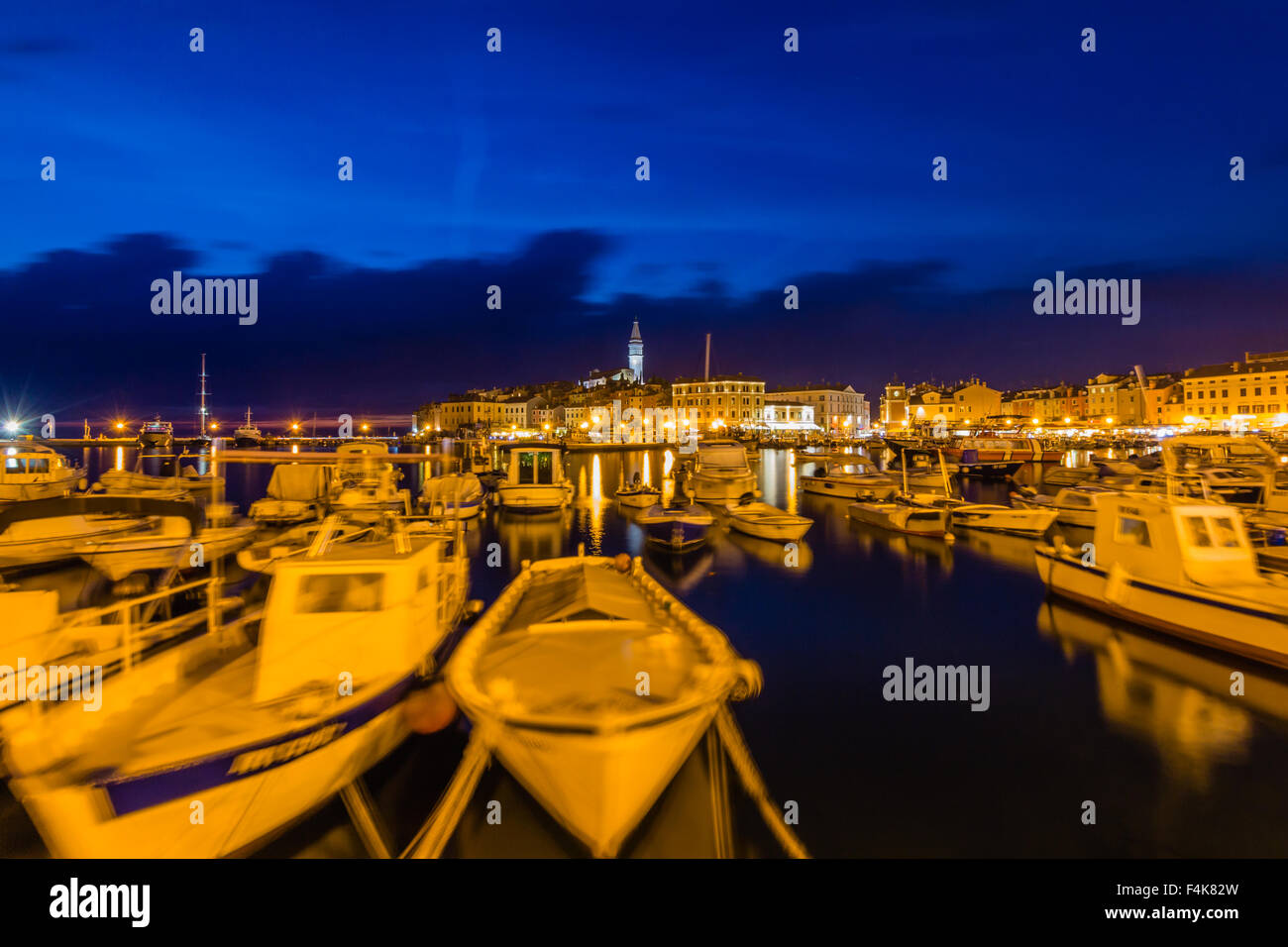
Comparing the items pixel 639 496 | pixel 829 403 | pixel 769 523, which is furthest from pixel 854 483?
pixel 829 403

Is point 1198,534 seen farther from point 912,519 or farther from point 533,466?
point 533,466

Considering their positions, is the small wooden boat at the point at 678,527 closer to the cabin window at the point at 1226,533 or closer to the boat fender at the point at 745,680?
the cabin window at the point at 1226,533

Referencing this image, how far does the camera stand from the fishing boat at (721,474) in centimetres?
3161

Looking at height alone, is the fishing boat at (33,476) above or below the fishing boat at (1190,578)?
above

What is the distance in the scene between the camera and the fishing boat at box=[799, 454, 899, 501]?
3325 cm

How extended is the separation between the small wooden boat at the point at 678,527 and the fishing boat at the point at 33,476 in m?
22.8

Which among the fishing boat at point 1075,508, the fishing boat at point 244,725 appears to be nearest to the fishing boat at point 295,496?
the fishing boat at point 244,725

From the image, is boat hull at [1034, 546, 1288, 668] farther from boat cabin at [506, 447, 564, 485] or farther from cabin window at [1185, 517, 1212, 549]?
boat cabin at [506, 447, 564, 485]

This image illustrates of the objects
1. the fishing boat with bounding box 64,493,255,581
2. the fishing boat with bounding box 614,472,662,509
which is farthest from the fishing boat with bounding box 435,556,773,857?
the fishing boat with bounding box 614,472,662,509

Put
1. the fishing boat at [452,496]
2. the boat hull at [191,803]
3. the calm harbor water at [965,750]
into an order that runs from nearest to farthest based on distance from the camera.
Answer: the boat hull at [191,803] → the calm harbor water at [965,750] → the fishing boat at [452,496]

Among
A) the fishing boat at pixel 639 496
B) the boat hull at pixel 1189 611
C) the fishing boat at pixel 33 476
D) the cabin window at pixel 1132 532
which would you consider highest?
the fishing boat at pixel 33 476

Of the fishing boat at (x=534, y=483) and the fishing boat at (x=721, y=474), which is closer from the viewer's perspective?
the fishing boat at (x=534, y=483)

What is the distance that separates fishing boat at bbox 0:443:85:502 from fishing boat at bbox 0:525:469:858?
23855 mm
